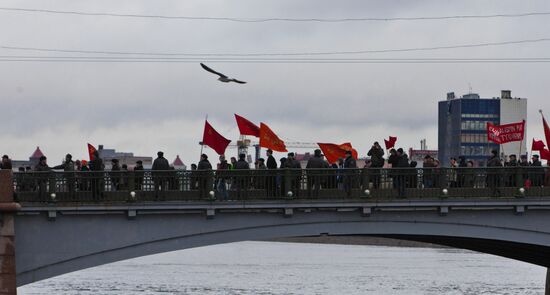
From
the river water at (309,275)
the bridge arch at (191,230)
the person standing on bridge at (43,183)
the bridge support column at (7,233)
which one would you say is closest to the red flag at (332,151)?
the bridge arch at (191,230)

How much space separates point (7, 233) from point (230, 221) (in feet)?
19.7

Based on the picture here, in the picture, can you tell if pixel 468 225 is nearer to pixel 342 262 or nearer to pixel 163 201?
pixel 163 201

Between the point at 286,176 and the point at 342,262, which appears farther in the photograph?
the point at 342,262

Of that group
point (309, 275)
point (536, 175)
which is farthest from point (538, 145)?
point (309, 275)

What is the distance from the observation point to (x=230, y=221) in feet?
115

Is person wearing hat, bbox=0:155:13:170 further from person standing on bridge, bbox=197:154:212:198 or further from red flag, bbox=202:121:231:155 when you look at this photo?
red flag, bbox=202:121:231:155

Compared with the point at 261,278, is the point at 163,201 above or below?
above

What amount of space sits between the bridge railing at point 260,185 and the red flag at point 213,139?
7.33 ft

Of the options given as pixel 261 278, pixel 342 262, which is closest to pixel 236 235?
pixel 261 278

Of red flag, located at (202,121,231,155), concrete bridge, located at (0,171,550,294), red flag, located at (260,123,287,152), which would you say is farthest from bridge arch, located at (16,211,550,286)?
red flag, located at (202,121,231,155)

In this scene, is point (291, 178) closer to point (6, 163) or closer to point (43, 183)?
point (43, 183)

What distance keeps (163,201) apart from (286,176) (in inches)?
136

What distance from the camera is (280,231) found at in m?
35.1

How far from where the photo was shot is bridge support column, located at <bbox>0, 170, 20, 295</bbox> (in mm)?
33531
